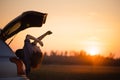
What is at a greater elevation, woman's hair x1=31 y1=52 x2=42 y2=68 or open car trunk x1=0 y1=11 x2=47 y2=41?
open car trunk x1=0 y1=11 x2=47 y2=41

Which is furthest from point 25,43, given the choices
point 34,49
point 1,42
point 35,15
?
point 1,42

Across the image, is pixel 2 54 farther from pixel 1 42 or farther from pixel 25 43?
pixel 25 43

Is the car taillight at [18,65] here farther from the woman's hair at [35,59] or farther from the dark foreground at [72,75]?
the dark foreground at [72,75]

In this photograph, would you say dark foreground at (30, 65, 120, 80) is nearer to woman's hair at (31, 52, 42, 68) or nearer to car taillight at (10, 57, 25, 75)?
woman's hair at (31, 52, 42, 68)

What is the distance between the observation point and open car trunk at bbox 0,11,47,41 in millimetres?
5828

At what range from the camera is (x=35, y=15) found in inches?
241

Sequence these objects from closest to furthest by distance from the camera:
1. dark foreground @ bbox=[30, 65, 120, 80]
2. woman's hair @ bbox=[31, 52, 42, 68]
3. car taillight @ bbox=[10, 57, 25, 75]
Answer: car taillight @ bbox=[10, 57, 25, 75], woman's hair @ bbox=[31, 52, 42, 68], dark foreground @ bbox=[30, 65, 120, 80]

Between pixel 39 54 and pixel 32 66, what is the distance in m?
0.29

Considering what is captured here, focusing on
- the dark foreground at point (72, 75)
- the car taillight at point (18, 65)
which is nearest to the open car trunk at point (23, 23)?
the car taillight at point (18, 65)

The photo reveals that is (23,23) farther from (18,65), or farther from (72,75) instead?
(72,75)

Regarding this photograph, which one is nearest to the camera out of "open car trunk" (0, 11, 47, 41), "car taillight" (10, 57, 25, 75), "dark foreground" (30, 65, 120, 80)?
"car taillight" (10, 57, 25, 75)

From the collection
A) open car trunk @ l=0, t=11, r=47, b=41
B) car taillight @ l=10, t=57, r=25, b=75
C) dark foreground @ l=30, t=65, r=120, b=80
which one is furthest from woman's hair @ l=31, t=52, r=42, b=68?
dark foreground @ l=30, t=65, r=120, b=80

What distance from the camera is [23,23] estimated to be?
6.53 m

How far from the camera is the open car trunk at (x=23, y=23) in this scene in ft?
19.1
